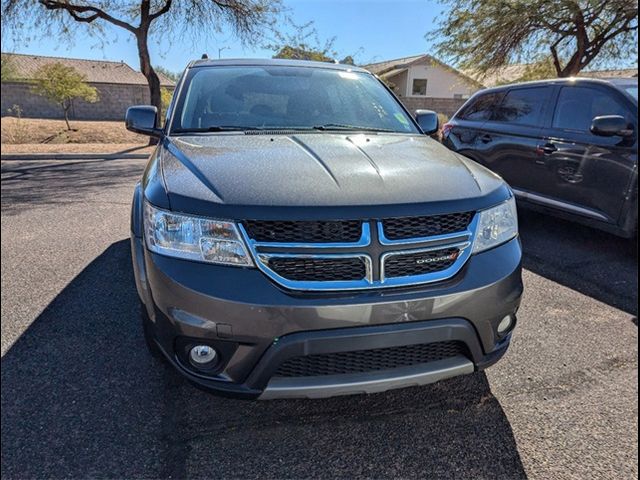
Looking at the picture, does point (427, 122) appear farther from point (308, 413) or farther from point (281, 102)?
point (308, 413)

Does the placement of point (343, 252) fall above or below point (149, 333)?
above

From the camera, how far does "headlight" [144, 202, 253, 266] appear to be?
5.23 ft

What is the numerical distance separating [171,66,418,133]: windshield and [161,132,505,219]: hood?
30 cm

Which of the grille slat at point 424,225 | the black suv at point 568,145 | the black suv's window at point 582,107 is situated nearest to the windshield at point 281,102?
the grille slat at point 424,225

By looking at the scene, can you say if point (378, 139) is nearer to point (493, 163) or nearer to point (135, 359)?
point (135, 359)

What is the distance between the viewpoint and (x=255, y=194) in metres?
1.65

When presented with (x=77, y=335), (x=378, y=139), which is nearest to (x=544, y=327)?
(x=378, y=139)

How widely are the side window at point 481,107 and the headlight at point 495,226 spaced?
13.0 feet

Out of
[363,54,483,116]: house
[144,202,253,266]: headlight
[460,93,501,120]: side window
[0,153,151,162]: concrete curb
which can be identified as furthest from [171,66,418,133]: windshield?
[363,54,483,116]: house

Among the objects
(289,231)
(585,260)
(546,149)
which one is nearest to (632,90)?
(546,149)

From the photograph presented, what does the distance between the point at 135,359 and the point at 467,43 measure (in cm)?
1564

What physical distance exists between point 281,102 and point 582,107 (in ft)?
10.9

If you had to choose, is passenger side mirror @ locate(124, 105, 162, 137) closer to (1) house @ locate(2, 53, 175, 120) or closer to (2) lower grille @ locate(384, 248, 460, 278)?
(2) lower grille @ locate(384, 248, 460, 278)

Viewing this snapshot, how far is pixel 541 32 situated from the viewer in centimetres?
1374
